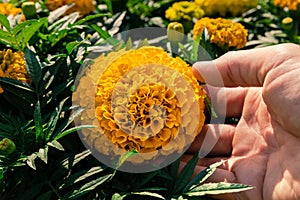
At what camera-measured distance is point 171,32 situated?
167 cm

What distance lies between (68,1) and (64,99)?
2.85 ft

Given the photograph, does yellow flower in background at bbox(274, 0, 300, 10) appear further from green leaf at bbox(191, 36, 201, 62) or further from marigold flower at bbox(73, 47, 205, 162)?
marigold flower at bbox(73, 47, 205, 162)

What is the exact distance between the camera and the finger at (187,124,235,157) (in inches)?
59.2

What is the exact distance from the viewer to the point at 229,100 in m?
1.61

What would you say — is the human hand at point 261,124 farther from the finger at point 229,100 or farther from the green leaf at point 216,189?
the green leaf at point 216,189

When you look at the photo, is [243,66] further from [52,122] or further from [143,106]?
[52,122]

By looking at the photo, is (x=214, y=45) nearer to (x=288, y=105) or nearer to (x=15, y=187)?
(x=288, y=105)

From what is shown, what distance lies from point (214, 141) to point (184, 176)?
10.7 inches

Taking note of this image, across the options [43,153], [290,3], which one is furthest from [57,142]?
[290,3]

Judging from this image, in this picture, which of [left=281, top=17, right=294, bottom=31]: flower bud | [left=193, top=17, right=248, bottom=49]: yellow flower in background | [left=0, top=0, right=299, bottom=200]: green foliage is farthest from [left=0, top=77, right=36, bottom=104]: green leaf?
[left=281, top=17, right=294, bottom=31]: flower bud

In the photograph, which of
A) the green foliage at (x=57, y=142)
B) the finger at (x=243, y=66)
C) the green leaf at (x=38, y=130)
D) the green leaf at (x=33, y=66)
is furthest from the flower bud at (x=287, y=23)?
the green leaf at (x=38, y=130)

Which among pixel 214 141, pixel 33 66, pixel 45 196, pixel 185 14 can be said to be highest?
pixel 33 66

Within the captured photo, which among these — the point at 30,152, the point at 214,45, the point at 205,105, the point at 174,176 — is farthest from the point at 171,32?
the point at 30,152

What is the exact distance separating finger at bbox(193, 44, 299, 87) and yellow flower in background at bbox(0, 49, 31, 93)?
505 millimetres
